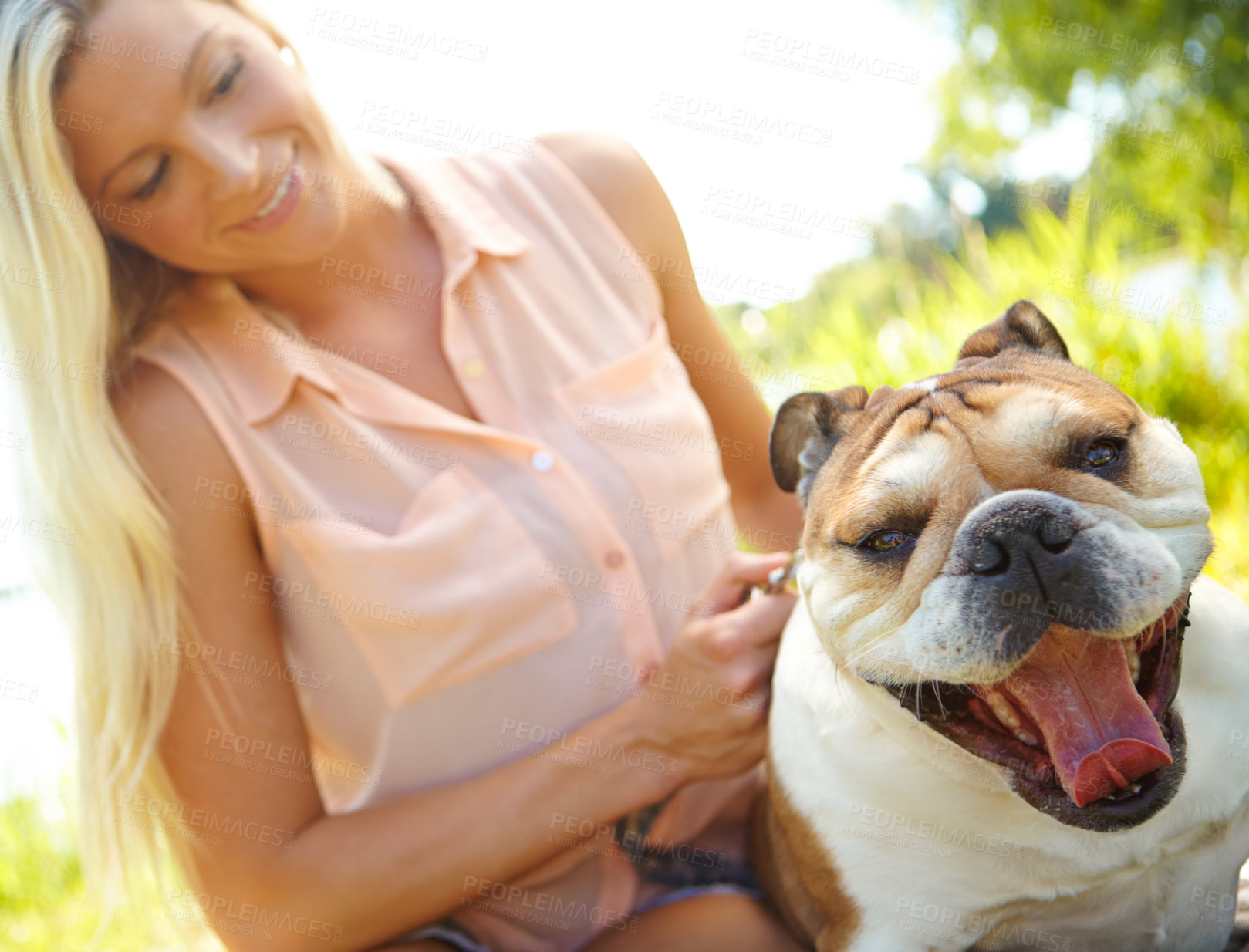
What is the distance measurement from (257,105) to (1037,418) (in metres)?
2.06

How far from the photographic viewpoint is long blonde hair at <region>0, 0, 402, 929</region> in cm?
223

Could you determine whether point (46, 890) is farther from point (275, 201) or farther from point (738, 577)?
point (738, 577)

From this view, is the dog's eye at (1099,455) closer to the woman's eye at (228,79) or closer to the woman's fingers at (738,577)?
the woman's fingers at (738,577)

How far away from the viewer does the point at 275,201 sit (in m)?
2.49

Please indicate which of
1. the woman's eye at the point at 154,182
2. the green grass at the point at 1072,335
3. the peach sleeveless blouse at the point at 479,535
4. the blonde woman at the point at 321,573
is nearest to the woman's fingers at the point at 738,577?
the blonde woman at the point at 321,573

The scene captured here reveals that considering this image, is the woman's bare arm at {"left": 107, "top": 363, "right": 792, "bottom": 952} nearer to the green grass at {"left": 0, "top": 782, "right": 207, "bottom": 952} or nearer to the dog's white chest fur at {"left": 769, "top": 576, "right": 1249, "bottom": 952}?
the dog's white chest fur at {"left": 769, "top": 576, "right": 1249, "bottom": 952}

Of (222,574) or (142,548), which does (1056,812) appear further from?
(142,548)

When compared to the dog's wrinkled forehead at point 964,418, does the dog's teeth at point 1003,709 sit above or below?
below

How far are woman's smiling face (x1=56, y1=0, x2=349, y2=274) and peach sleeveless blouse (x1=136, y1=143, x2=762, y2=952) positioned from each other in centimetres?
24

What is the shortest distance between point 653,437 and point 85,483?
4.84ft

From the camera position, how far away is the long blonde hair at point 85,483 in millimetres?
2232

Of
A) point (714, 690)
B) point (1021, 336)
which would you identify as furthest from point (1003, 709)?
point (1021, 336)

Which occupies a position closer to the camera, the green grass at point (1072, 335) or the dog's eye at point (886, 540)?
the dog's eye at point (886, 540)

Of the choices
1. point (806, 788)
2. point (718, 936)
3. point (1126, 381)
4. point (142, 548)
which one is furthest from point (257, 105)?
point (1126, 381)
